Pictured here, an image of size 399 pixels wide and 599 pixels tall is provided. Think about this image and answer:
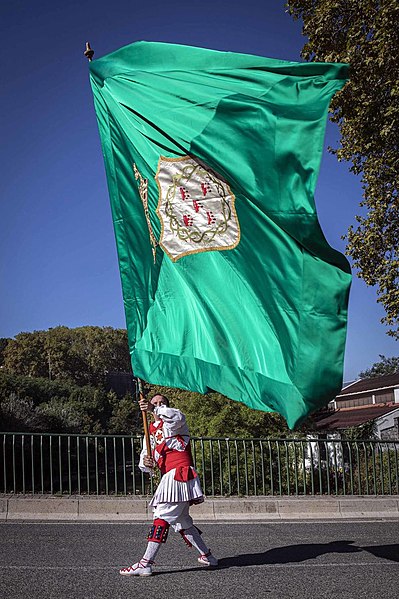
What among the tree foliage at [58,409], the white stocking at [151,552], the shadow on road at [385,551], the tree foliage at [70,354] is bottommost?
the shadow on road at [385,551]

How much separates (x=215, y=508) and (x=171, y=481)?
16.2 feet

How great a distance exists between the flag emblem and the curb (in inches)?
244

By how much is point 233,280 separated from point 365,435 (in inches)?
823

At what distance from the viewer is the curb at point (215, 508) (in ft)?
37.6

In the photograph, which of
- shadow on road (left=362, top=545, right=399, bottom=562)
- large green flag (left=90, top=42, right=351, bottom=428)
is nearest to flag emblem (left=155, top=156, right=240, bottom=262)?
large green flag (left=90, top=42, right=351, bottom=428)

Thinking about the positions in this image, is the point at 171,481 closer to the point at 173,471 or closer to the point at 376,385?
the point at 173,471

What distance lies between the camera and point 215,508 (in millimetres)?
11859

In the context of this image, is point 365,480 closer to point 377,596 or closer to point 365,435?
point 377,596

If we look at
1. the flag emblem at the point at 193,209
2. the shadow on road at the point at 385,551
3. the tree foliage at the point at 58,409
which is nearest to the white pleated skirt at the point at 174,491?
the flag emblem at the point at 193,209

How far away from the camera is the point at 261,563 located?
7484 mm

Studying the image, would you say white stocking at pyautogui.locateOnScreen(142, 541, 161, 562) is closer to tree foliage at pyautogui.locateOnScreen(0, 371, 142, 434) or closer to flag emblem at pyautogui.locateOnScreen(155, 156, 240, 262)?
flag emblem at pyautogui.locateOnScreen(155, 156, 240, 262)

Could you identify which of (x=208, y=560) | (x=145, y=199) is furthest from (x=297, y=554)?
(x=145, y=199)

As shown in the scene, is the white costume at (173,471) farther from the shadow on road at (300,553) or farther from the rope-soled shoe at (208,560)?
the shadow on road at (300,553)

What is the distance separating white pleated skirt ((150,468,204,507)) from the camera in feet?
23.5
